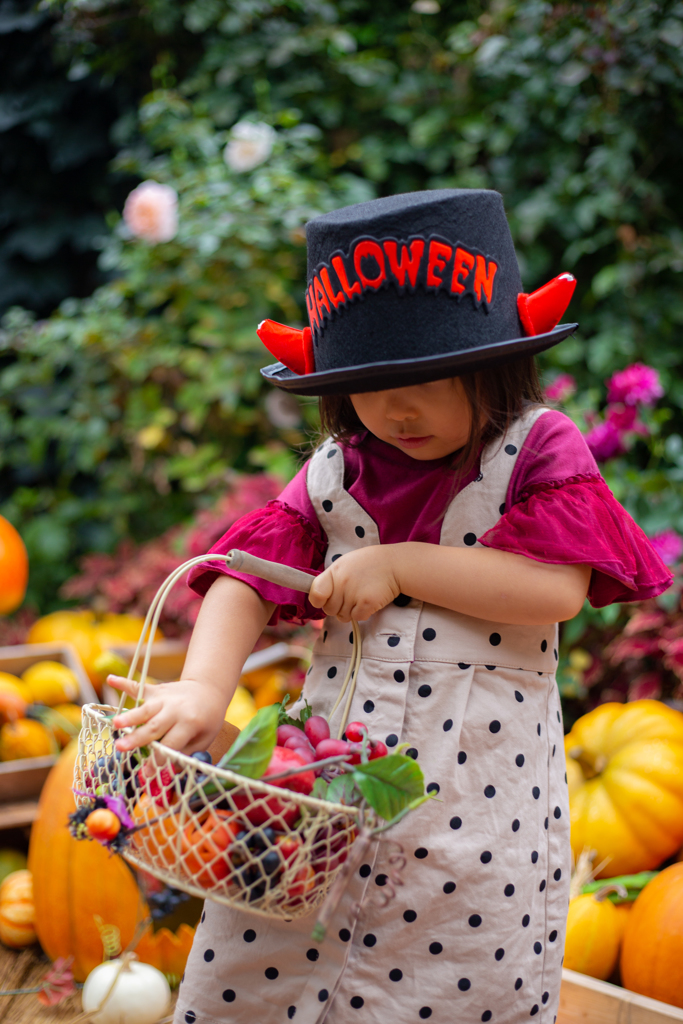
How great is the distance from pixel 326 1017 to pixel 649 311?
1977mm

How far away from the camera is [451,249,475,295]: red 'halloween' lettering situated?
0.82 m

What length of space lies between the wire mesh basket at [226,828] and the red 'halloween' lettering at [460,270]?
49 cm

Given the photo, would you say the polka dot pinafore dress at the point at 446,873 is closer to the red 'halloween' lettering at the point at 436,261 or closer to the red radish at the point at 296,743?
the red radish at the point at 296,743

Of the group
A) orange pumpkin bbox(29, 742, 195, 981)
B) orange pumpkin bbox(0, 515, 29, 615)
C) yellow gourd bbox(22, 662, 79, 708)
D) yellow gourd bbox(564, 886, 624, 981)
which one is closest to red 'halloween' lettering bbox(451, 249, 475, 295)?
yellow gourd bbox(564, 886, 624, 981)

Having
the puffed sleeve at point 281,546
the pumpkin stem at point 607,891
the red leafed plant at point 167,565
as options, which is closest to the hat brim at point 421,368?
the puffed sleeve at point 281,546

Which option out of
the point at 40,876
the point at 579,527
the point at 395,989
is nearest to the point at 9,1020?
the point at 40,876

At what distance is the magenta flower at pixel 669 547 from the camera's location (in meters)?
1.67

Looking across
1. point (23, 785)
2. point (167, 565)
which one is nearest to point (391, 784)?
point (23, 785)

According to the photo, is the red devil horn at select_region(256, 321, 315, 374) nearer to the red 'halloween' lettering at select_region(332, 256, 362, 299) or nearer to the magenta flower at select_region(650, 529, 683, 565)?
the red 'halloween' lettering at select_region(332, 256, 362, 299)

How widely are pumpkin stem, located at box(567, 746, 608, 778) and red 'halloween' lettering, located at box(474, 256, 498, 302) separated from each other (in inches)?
42.4

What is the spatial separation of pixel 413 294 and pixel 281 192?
6.67 ft

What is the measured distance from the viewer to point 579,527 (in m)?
0.87

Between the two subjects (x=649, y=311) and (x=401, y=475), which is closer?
(x=401, y=475)

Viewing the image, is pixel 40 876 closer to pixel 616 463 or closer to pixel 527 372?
pixel 527 372
